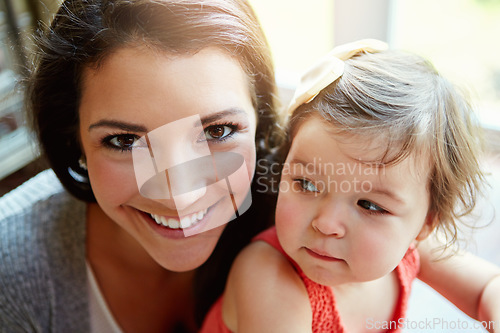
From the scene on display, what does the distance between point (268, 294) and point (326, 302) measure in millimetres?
108

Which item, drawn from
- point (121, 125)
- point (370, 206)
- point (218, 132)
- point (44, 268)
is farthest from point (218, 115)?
point (44, 268)

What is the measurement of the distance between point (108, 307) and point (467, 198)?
2.42ft

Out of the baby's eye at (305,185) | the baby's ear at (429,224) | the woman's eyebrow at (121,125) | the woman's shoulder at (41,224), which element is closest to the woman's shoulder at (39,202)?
the woman's shoulder at (41,224)

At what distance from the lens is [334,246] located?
769 mm

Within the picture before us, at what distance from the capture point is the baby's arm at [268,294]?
796mm

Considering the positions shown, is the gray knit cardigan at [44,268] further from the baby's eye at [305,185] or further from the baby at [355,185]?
the baby's eye at [305,185]

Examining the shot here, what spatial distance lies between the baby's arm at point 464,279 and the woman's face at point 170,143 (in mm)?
390

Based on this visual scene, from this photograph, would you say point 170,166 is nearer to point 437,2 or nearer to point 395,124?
point 395,124

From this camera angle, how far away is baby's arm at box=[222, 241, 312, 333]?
2.61 ft

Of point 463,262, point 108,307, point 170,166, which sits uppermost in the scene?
point 170,166

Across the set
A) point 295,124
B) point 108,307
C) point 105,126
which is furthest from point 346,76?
point 108,307

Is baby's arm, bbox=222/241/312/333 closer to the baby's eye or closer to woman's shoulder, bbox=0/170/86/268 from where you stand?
the baby's eye

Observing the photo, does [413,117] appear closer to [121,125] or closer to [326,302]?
[326,302]

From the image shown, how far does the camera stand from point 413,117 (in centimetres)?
76
